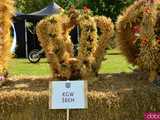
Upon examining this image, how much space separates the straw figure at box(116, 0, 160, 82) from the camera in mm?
8305

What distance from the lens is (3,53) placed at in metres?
8.84

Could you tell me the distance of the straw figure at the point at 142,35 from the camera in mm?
8305

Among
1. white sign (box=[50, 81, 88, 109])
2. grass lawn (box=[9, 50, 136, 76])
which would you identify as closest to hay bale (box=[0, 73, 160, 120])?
white sign (box=[50, 81, 88, 109])

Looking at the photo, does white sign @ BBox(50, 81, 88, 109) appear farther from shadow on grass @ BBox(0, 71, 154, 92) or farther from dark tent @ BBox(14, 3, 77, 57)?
dark tent @ BBox(14, 3, 77, 57)

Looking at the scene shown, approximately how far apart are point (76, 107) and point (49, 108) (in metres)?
0.46

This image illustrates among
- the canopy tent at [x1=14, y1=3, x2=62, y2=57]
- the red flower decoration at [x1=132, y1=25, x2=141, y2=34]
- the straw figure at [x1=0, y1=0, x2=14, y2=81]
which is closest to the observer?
the red flower decoration at [x1=132, y1=25, x2=141, y2=34]

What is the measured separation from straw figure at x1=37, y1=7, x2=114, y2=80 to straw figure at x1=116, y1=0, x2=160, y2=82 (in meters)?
0.39

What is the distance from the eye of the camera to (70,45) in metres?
8.77

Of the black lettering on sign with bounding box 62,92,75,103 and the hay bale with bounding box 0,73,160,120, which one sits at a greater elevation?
the black lettering on sign with bounding box 62,92,75,103

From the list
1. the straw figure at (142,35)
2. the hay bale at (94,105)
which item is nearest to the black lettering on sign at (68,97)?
the hay bale at (94,105)

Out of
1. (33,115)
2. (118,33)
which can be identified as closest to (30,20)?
(118,33)

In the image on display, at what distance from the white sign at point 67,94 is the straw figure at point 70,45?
1.31 metres

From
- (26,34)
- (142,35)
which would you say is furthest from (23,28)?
(142,35)

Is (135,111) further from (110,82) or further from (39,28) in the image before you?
(39,28)
